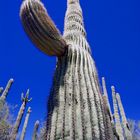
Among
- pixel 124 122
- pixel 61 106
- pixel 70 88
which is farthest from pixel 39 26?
pixel 124 122

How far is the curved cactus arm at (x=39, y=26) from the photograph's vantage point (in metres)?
2.36

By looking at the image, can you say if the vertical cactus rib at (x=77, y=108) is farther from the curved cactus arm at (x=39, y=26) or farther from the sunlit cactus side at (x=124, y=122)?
the sunlit cactus side at (x=124, y=122)

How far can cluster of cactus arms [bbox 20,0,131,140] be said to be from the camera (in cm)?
189

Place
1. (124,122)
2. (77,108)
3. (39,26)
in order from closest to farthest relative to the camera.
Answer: (77,108) < (39,26) < (124,122)

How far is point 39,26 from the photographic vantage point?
236cm

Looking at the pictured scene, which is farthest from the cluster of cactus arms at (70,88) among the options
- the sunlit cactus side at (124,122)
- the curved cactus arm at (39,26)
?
the sunlit cactus side at (124,122)

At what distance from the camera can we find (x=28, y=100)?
10961 millimetres

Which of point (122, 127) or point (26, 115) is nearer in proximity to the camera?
point (122, 127)

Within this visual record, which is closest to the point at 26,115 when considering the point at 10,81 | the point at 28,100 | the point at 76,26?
the point at 28,100

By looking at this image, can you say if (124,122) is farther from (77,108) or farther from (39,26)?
(39,26)

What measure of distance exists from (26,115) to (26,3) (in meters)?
9.42

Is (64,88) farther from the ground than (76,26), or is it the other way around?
(76,26)

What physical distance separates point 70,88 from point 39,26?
2.54 feet

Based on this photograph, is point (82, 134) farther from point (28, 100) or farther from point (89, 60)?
A: point (28, 100)
